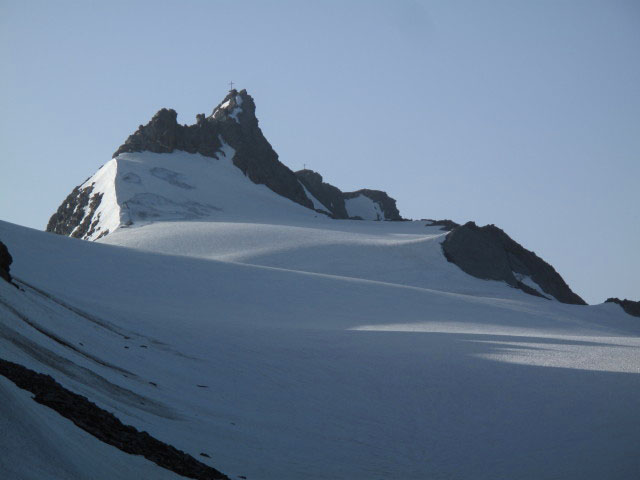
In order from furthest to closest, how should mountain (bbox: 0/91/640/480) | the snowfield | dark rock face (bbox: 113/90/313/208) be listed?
dark rock face (bbox: 113/90/313/208)
the snowfield
mountain (bbox: 0/91/640/480)

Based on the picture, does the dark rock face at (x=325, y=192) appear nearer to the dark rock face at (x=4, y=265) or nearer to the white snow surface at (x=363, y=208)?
the white snow surface at (x=363, y=208)

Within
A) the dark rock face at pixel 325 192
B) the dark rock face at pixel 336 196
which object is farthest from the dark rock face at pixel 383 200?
the dark rock face at pixel 325 192

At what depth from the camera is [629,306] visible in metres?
45.9

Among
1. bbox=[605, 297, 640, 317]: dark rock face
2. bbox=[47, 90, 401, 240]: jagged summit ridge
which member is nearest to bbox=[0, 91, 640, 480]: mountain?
bbox=[605, 297, 640, 317]: dark rock face

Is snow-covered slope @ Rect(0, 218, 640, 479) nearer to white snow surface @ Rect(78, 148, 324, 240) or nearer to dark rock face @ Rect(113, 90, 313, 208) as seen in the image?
white snow surface @ Rect(78, 148, 324, 240)

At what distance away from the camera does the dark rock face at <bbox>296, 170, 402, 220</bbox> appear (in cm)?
9162

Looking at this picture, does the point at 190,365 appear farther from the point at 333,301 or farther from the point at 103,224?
the point at 103,224

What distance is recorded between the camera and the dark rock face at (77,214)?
61344 millimetres

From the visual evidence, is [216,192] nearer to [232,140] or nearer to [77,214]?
[77,214]

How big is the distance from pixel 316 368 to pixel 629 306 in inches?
1189

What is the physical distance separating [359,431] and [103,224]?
4673 cm

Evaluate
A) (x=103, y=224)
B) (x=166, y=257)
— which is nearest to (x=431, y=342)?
(x=166, y=257)

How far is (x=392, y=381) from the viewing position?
20.1 m

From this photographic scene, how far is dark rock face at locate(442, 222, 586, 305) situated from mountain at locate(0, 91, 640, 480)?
195 cm
